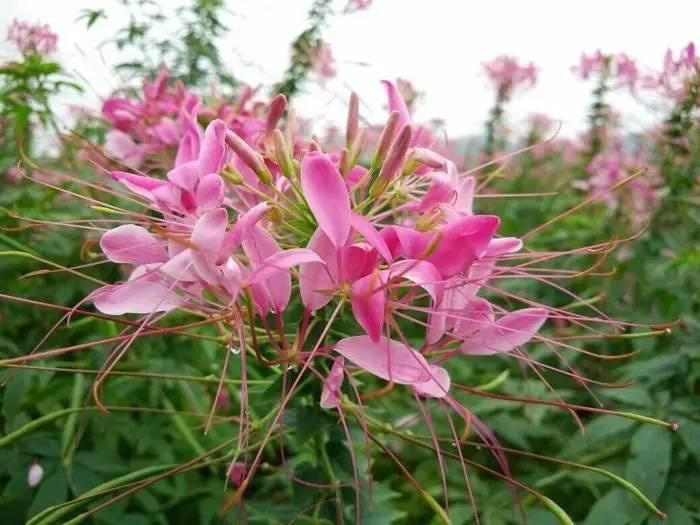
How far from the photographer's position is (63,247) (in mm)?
1502

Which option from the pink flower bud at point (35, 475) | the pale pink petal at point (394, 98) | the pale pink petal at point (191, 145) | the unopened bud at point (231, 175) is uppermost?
the pale pink petal at point (394, 98)

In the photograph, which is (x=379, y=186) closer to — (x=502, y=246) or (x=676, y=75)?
(x=502, y=246)

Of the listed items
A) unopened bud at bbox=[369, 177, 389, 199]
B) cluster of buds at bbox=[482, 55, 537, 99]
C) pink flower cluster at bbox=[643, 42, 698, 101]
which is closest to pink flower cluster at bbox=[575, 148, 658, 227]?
pink flower cluster at bbox=[643, 42, 698, 101]

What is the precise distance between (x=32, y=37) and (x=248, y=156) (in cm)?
134

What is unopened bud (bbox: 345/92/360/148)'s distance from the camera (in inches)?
36.7

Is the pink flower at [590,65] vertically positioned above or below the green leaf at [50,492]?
above

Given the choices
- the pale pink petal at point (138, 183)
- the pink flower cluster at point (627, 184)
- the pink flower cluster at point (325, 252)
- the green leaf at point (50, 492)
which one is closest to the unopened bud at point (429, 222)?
the pink flower cluster at point (325, 252)

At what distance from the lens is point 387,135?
2.89 ft

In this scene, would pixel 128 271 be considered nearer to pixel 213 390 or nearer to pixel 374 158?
pixel 213 390

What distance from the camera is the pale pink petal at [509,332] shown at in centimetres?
86

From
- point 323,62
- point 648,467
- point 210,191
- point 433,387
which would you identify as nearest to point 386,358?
point 433,387

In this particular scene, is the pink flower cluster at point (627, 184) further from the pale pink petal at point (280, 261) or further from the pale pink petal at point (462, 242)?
the pale pink petal at point (280, 261)

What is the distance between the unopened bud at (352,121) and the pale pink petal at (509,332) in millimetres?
312

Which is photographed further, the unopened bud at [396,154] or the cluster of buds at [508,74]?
the cluster of buds at [508,74]
